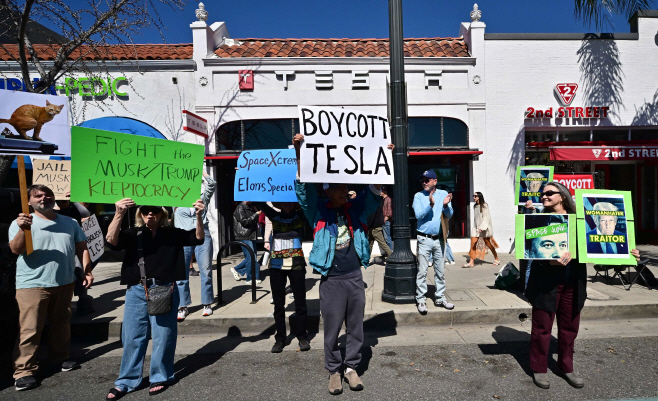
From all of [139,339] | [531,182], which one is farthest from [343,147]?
[531,182]

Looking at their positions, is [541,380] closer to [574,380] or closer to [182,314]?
[574,380]

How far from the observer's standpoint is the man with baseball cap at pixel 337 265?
347cm

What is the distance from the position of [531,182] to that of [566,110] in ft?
17.6

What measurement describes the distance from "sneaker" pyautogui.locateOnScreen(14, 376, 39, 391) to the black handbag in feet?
4.57

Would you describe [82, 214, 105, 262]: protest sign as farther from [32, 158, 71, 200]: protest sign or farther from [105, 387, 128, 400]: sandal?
[105, 387, 128, 400]: sandal

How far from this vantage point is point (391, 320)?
17.1ft

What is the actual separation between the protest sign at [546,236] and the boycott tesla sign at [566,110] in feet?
24.9

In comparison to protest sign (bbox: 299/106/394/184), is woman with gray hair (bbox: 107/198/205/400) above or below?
below

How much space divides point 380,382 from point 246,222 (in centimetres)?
356

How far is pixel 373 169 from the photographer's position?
12.3 ft

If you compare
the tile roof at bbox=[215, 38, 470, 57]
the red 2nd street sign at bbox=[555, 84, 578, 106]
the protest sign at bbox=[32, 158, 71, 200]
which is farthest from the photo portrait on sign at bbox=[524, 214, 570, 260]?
the red 2nd street sign at bbox=[555, 84, 578, 106]

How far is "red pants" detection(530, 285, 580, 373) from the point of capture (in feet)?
11.5

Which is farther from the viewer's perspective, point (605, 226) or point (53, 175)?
point (53, 175)

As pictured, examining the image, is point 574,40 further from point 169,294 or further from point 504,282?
point 169,294
